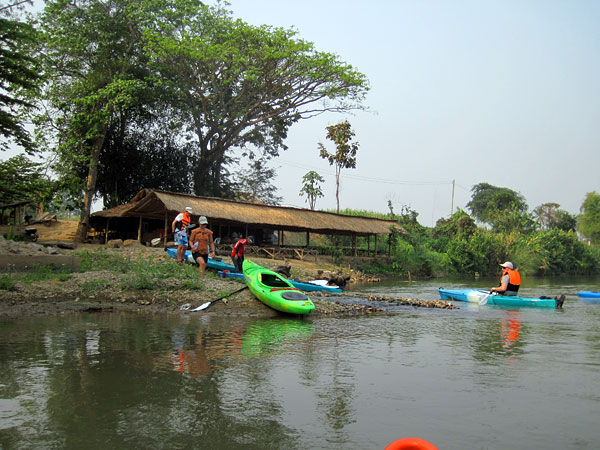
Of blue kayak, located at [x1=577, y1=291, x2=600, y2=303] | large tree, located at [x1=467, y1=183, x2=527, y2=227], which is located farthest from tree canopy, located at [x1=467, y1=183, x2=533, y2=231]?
blue kayak, located at [x1=577, y1=291, x2=600, y2=303]

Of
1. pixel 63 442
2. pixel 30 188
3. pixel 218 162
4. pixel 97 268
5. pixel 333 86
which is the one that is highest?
pixel 333 86

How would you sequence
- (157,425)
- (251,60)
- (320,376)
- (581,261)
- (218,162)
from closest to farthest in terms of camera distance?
(157,425) → (320,376) → (251,60) → (218,162) → (581,261)

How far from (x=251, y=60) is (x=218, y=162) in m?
10.1

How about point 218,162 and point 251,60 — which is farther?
point 218,162

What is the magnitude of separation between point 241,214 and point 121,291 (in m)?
13.1

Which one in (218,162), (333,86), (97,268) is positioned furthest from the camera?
(218,162)

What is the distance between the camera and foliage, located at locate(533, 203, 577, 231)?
176 feet

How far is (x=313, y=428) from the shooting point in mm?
4945

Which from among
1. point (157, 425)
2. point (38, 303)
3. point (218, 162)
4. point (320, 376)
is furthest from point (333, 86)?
point (157, 425)

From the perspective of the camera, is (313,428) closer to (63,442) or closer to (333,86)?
(63,442)

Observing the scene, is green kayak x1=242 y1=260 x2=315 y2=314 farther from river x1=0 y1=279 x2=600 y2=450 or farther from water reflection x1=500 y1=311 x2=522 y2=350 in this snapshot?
water reflection x1=500 y1=311 x2=522 y2=350

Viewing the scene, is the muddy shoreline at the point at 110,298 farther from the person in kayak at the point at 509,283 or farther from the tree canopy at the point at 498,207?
the tree canopy at the point at 498,207

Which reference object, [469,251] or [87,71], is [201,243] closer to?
[87,71]

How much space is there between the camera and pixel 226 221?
81.4ft
